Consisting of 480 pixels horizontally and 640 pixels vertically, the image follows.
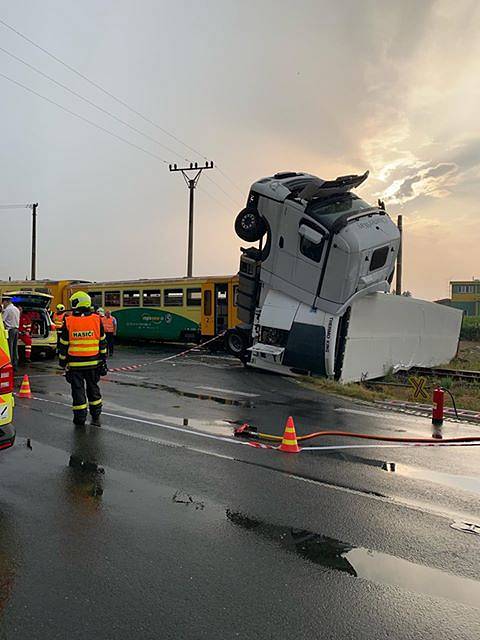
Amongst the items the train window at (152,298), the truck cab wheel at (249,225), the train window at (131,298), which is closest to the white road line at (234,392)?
the truck cab wheel at (249,225)

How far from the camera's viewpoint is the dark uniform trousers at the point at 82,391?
298 inches

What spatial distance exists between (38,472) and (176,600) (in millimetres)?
2807

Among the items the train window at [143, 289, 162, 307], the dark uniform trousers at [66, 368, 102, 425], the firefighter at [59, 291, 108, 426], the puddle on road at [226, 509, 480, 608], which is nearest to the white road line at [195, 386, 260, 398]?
the dark uniform trousers at [66, 368, 102, 425]

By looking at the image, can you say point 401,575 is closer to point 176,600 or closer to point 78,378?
point 176,600

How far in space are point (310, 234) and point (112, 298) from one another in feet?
50.6

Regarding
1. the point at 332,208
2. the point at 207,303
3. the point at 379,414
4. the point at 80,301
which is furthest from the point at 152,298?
the point at 80,301

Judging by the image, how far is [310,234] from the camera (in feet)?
42.3

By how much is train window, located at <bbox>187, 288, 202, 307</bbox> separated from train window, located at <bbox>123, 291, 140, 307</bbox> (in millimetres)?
3205

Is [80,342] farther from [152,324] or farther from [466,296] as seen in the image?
[466,296]

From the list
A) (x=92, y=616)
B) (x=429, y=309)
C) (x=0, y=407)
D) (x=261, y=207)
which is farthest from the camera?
(x=429, y=309)

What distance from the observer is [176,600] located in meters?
3.10

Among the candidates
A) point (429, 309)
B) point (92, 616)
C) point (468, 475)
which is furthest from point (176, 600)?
point (429, 309)

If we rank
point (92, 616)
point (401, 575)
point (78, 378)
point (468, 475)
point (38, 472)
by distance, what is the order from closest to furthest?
point (92, 616) → point (401, 575) → point (38, 472) → point (468, 475) → point (78, 378)

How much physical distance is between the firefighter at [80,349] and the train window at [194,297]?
49.0 ft
